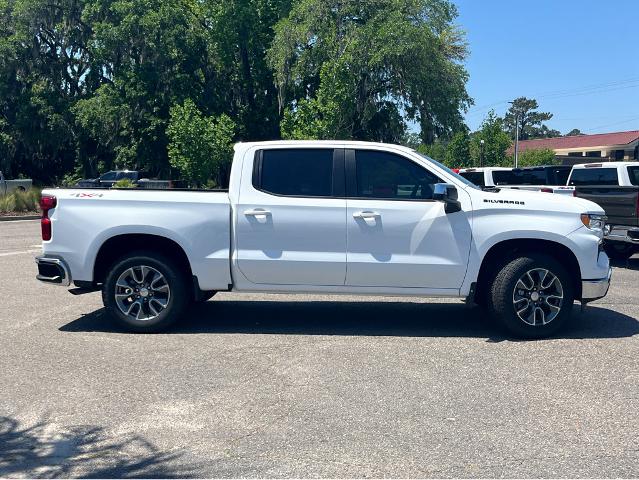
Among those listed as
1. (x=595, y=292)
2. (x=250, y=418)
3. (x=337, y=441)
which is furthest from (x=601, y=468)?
(x=595, y=292)

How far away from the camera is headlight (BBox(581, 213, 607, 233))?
22.7 feet

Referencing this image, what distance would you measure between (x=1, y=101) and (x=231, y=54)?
552 inches

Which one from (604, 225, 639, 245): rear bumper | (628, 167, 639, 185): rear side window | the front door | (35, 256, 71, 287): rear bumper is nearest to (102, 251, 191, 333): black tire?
(35, 256, 71, 287): rear bumper

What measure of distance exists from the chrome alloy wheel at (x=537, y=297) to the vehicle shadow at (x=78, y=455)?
4053mm

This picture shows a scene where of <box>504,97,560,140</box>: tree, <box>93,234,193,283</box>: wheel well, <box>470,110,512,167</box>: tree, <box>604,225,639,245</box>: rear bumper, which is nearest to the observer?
<box>93,234,193,283</box>: wheel well

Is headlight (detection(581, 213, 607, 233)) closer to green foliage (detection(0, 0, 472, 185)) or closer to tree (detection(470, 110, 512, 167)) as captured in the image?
green foliage (detection(0, 0, 472, 185))

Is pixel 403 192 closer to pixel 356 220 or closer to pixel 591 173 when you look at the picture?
pixel 356 220

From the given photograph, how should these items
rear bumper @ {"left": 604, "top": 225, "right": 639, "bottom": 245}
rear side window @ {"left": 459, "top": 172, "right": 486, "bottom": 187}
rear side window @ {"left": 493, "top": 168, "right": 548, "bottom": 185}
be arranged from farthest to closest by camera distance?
rear side window @ {"left": 459, "top": 172, "right": 486, "bottom": 187} < rear side window @ {"left": 493, "top": 168, "right": 548, "bottom": 185} < rear bumper @ {"left": 604, "top": 225, "right": 639, "bottom": 245}

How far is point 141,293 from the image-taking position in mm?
7188

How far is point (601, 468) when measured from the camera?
3.97m

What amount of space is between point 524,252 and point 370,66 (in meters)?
25.0

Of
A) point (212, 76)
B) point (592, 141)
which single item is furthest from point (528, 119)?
point (212, 76)

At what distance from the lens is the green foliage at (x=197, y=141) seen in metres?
34.1

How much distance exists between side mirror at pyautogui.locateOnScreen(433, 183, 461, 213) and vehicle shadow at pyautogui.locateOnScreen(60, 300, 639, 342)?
1.35 metres
